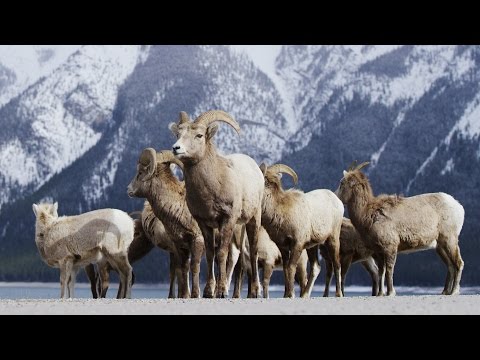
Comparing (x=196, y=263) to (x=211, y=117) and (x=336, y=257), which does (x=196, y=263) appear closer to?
(x=211, y=117)

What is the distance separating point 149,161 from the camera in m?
27.3

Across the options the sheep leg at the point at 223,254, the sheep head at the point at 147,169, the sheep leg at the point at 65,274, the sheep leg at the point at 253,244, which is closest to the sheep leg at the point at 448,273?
the sheep leg at the point at 253,244

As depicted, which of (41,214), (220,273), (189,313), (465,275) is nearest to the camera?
(189,313)

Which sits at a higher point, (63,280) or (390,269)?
(390,269)

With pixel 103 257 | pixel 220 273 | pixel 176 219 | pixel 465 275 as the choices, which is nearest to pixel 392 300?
pixel 220 273

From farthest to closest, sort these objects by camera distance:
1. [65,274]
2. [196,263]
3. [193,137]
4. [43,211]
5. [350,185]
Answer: [350,185]
[43,211]
[65,274]
[196,263]
[193,137]

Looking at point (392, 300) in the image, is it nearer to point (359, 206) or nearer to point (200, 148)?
point (200, 148)

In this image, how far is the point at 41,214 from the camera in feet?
96.0

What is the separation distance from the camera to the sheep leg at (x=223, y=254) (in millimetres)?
23578

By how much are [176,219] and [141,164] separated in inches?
65.2

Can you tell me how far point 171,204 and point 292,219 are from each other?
2931 millimetres

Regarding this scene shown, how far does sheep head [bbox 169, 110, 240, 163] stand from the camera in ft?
77.6

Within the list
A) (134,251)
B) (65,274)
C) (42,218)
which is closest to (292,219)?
(65,274)

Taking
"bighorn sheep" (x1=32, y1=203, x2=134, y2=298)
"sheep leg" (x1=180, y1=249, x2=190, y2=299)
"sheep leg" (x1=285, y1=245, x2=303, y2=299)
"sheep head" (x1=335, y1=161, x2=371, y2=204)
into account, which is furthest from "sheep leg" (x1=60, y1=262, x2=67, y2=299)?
"sheep head" (x1=335, y1=161, x2=371, y2=204)
